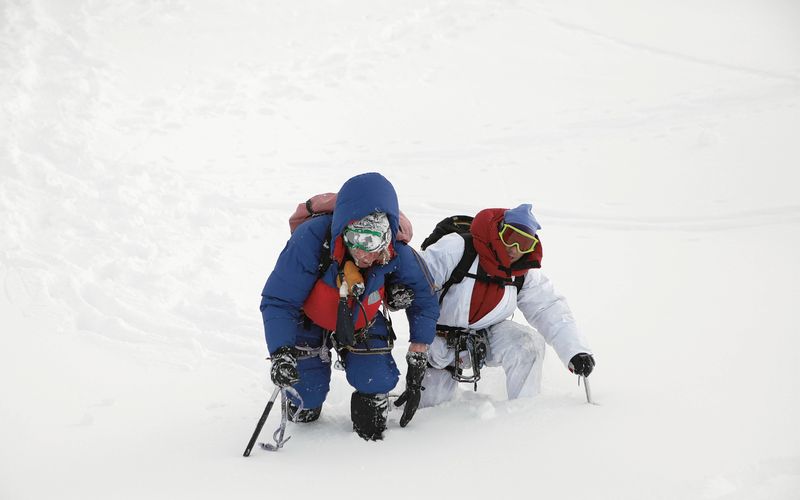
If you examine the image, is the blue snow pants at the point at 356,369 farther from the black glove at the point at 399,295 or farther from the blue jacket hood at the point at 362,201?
the blue jacket hood at the point at 362,201

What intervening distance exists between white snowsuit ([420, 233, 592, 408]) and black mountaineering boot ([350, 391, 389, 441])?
22.9 inches

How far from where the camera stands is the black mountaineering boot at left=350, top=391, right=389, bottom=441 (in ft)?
11.1

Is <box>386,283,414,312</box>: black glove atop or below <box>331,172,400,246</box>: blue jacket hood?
below

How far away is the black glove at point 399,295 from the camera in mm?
3383

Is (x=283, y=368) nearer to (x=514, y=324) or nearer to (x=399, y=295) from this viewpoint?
(x=399, y=295)

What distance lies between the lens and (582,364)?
11.6 feet

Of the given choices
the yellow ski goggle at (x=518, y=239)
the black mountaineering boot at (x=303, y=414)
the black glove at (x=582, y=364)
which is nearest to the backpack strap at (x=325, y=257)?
the black mountaineering boot at (x=303, y=414)

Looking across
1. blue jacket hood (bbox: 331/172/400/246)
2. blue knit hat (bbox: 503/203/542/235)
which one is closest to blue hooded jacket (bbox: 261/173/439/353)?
blue jacket hood (bbox: 331/172/400/246)

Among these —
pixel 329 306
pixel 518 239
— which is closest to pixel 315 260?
pixel 329 306

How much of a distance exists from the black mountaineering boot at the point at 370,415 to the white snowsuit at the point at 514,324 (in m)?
0.58

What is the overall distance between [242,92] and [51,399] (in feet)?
23.7

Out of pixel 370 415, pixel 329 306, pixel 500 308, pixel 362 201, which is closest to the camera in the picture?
pixel 362 201

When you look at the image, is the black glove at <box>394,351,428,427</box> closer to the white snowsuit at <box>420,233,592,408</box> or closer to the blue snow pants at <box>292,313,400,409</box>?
the blue snow pants at <box>292,313,400,409</box>

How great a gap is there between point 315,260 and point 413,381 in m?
0.84
